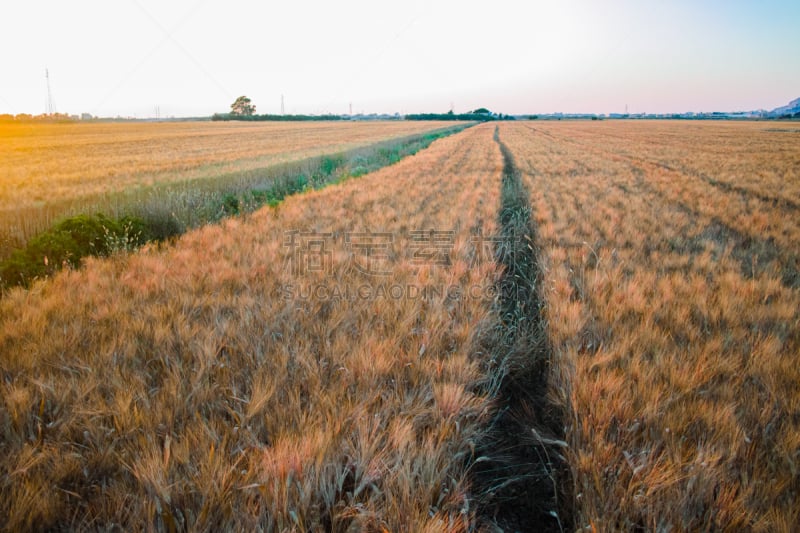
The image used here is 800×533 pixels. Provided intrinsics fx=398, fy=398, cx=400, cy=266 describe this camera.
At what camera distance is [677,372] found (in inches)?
91.6

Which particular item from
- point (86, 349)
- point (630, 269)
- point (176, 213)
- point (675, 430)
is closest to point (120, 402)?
point (86, 349)

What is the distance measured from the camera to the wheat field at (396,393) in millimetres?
1501

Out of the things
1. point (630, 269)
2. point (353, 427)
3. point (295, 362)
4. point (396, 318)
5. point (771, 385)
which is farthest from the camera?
point (630, 269)

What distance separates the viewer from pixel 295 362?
2.39m

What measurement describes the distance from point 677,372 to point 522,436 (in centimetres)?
99

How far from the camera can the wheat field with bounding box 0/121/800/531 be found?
1.50 meters

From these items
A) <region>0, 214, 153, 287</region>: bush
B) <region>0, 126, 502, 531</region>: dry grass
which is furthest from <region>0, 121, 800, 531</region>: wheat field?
<region>0, 214, 153, 287</region>: bush

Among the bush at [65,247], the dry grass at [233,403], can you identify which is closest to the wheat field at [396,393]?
the dry grass at [233,403]

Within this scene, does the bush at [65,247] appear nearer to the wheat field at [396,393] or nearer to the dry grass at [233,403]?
the wheat field at [396,393]

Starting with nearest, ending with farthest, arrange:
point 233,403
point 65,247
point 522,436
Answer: point 233,403 → point 522,436 → point 65,247

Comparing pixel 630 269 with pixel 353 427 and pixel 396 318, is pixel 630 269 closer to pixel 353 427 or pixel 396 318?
pixel 396 318

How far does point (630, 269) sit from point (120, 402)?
4732 millimetres

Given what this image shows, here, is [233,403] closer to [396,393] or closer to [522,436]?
[396,393]

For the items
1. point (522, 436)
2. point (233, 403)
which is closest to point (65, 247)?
point (233, 403)
